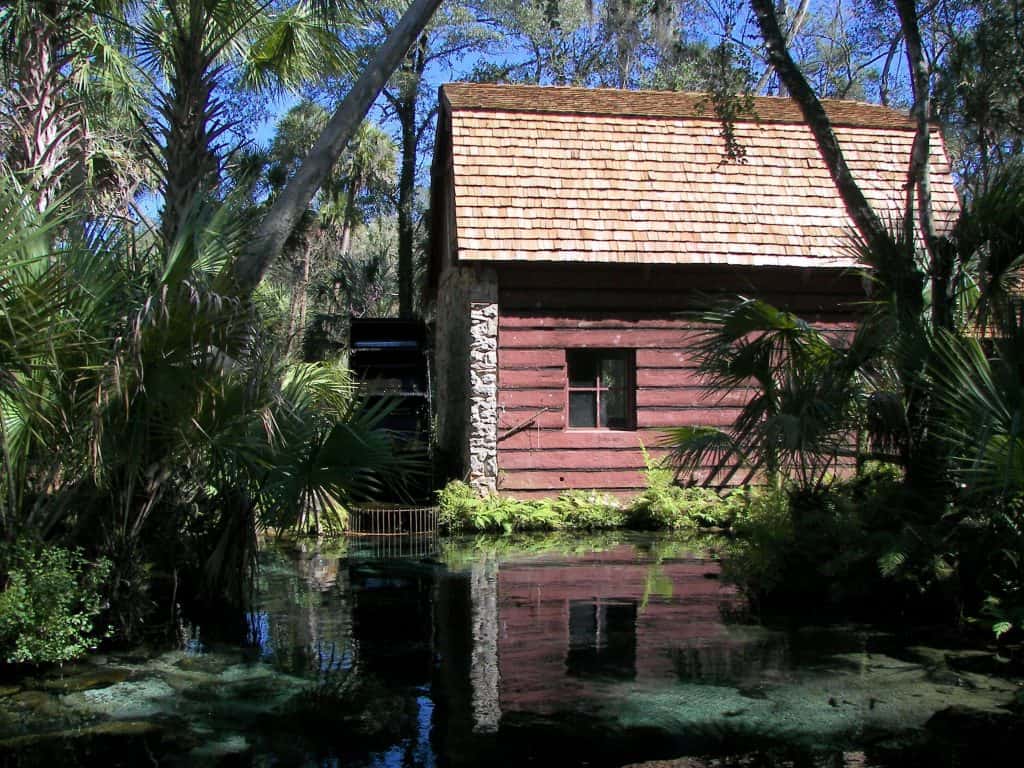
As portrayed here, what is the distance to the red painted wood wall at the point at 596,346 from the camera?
1322cm

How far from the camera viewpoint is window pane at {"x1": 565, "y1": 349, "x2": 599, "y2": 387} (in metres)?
13.9

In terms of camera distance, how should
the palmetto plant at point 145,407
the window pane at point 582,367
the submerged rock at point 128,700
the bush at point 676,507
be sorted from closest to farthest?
the submerged rock at point 128,700
the palmetto plant at point 145,407
the bush at point 676,507
the window pane at point 582,367

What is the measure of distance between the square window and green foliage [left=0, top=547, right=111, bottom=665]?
8590 mm

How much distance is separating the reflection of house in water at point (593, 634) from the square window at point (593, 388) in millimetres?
4016

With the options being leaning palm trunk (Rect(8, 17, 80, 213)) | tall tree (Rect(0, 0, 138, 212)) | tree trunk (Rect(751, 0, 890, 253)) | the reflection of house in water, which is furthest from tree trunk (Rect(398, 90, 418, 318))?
tree trunk (Rect(751, 0, 890, 253))

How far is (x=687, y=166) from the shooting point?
14.2 m

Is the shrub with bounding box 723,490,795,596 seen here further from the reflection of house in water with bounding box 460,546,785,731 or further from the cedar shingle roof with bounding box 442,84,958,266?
the cedar shingle roof with bounding box 442,84,958,266

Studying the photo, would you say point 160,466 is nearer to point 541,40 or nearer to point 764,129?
point 764,129

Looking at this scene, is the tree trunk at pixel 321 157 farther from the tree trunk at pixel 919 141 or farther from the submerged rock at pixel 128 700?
the tree trunk at pixel 919 141

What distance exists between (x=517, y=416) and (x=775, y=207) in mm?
4895

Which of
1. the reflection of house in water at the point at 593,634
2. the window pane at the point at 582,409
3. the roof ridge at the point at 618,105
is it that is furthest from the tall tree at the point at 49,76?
the window pane at the point at 582,409

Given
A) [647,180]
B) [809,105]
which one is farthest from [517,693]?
[647,180]

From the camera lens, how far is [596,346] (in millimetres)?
13531

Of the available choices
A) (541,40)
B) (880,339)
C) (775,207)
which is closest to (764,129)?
(775,207)
